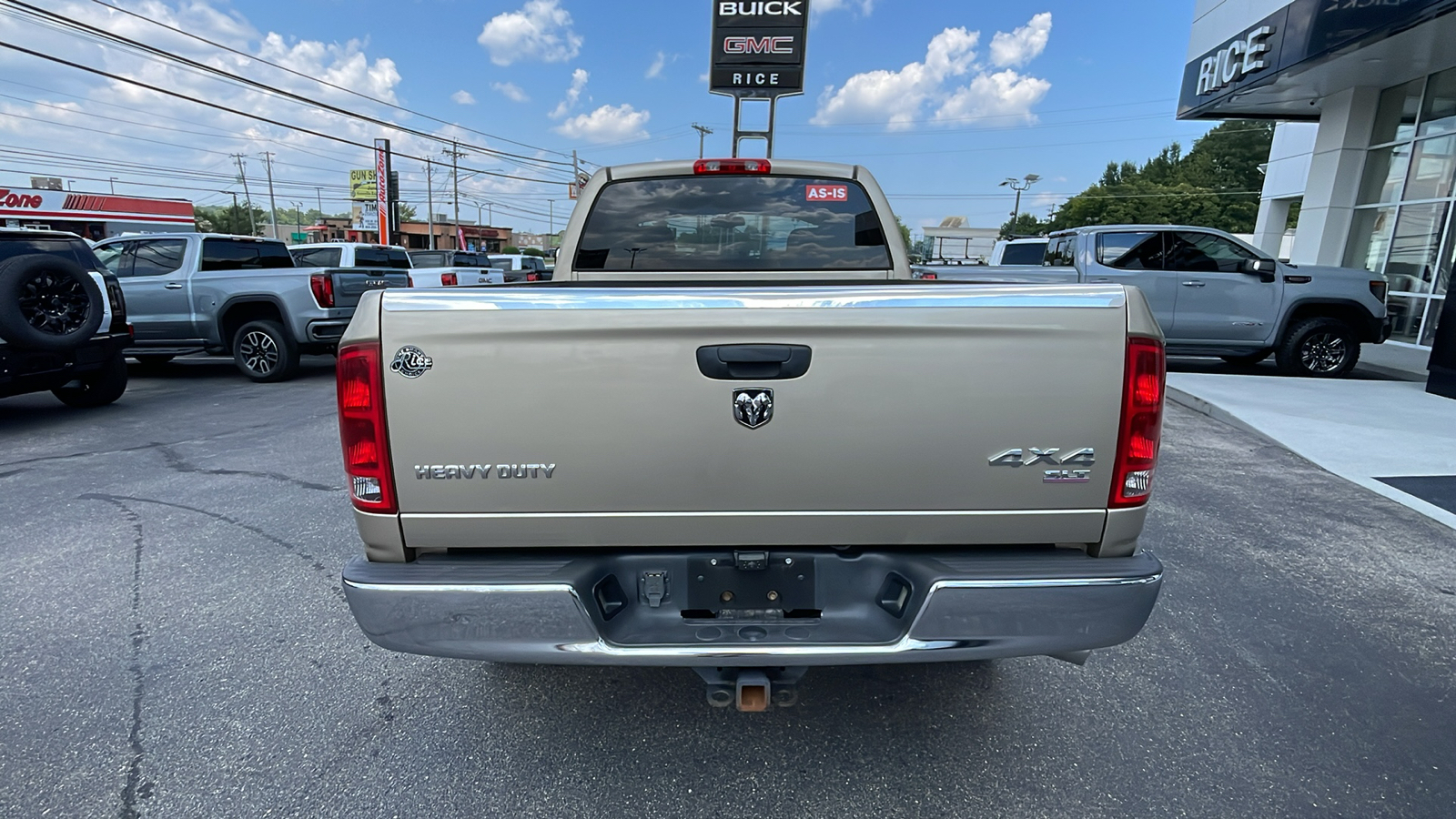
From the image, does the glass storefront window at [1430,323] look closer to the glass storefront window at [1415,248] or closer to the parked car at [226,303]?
the glass storefront window at [1415,248]

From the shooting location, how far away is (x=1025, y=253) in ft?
42.8

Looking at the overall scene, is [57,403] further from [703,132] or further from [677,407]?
[703,132]

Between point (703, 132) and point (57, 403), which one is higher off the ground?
point (703, 132)

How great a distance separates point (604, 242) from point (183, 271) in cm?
907

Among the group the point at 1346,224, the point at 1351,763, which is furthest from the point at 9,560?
the point at 1346,224

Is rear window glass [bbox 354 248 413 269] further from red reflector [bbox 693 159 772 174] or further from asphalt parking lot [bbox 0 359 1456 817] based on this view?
red reflector [bbox 693 159 772 174]

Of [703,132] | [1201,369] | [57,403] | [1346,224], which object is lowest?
[57,403]

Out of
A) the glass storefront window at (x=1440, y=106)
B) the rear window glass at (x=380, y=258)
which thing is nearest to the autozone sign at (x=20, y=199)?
the rear window glass at (x=380, y=258)

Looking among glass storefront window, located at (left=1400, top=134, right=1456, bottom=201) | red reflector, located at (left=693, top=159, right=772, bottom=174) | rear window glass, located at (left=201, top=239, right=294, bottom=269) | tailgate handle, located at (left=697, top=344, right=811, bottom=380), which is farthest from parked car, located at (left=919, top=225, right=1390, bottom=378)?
rear window glass, located at (left=201, top=239, right=294, bottom=269)

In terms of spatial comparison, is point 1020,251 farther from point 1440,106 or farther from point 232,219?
point 232,219

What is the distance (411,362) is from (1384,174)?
17.1 meters

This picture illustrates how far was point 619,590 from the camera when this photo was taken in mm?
2119

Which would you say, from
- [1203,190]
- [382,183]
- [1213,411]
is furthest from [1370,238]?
[1203,190]

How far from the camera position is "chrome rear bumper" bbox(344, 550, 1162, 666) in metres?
1.94
